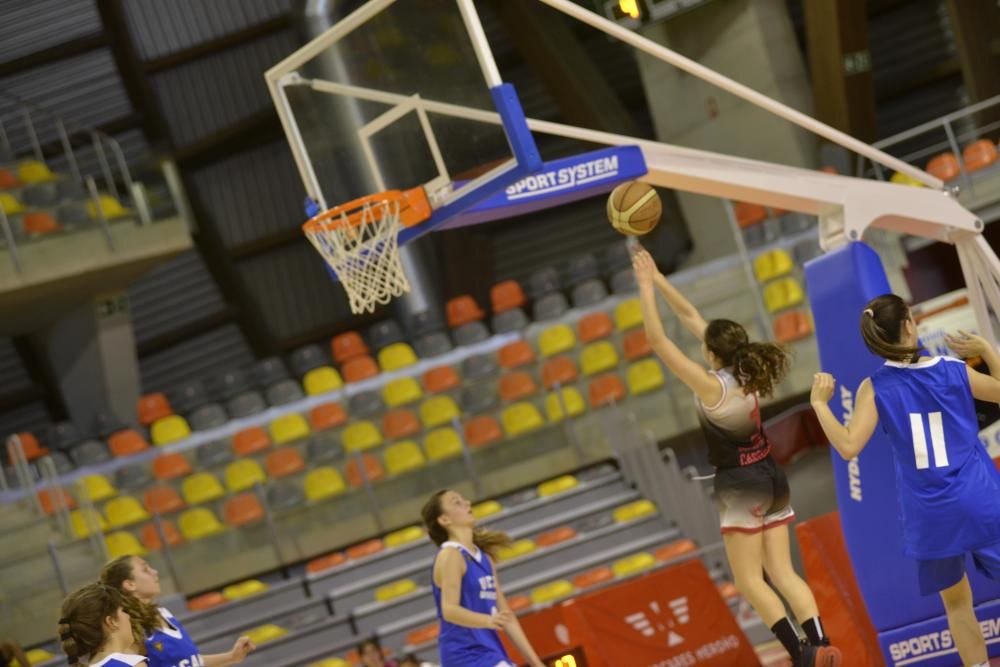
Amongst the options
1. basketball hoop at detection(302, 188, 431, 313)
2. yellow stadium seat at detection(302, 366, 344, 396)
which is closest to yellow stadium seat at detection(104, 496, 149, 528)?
yellow stadium seat at detection(302, 366, 344, 396)

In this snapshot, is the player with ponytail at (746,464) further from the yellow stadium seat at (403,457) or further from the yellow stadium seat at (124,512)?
the yellow stadium seat at (124,512)

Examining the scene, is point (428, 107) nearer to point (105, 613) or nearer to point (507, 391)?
point (105, 613)

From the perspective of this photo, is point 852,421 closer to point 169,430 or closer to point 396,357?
point 396,357

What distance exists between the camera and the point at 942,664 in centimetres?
661

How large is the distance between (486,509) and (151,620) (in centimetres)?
796

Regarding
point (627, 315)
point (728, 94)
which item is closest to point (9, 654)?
point (627, 315)

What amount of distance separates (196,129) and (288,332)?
3213mm

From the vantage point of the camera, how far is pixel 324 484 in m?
13.7

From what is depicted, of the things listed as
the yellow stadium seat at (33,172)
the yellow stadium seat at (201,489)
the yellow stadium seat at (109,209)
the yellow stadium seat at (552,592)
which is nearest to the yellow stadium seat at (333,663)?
the yellow stadium seat at (552,592)

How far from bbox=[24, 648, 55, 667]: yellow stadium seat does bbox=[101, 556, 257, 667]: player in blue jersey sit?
699 cm

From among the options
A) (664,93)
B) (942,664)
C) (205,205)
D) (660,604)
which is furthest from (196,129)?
(942,664)

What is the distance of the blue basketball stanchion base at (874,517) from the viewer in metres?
6.65

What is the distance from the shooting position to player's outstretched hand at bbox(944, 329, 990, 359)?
5281 mm

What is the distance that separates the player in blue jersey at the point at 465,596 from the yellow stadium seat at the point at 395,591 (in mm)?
6092
